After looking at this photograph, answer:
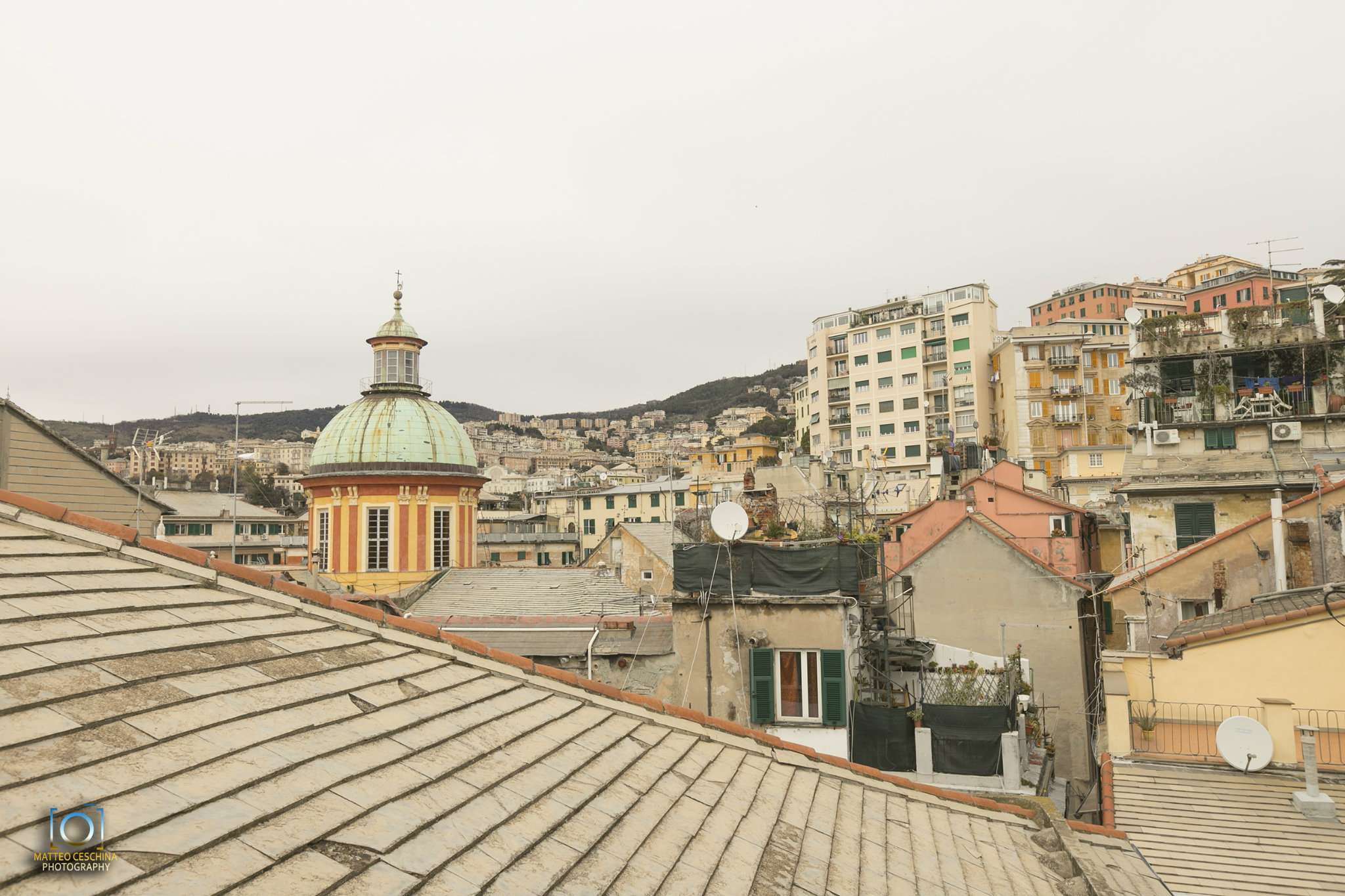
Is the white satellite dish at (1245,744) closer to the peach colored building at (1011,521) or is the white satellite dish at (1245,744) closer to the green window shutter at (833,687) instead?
the green window shutter at (833,687)

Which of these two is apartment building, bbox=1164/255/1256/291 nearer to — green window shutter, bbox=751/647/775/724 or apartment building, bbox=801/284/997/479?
apartment building, bbox=801/284/997/479

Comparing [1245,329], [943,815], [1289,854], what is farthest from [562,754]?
[1245,329]

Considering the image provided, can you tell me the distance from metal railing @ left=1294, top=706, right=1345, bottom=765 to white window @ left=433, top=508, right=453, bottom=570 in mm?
32670

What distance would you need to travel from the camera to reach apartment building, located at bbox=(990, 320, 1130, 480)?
72.3m

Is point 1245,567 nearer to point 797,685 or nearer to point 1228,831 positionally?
point 1228,831

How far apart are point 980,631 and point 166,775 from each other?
24472 mm

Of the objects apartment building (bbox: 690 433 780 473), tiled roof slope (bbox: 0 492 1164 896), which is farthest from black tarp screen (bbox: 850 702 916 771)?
apartment building (bbox: 690 433 780 473)

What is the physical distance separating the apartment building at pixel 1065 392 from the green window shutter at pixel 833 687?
199ft

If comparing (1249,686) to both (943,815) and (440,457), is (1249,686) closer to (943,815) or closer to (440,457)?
(943,815)

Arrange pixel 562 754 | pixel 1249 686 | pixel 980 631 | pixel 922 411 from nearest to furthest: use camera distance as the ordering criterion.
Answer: pixel 562 754, pixel 1249 686, pixel 980 631, pixel 922 411

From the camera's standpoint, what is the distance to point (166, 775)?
4.06 meters

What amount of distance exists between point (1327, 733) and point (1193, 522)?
19.4 meters

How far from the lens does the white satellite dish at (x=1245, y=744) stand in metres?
13.9
